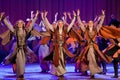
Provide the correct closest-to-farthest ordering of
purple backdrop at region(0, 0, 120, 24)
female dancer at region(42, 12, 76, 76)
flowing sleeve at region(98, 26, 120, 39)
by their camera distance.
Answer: female dancer at region(42, 12, 76, 76), flowing sleeve at region(98, 26, 120, 39), purple backdrop at region(0, 0, 120, 24)

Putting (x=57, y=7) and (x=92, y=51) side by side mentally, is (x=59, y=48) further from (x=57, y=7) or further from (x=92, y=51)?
(x=57, y=7)

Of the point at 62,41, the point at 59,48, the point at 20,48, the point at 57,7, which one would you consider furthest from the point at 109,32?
the point at 57,7

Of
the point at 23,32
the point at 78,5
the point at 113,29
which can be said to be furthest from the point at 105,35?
the point at 78,5

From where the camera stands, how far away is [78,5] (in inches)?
635

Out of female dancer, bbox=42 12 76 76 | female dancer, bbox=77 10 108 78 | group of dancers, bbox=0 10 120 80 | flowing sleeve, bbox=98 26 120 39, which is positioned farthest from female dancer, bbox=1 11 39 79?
flowing sleeve, bbox=98 26 120 39

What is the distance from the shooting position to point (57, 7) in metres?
16.0

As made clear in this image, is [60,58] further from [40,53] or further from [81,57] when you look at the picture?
[40,53]

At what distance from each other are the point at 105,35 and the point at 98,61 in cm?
74

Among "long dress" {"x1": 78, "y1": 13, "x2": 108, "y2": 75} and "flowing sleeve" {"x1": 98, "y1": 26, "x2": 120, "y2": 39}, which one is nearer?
"long dress" {"x1": 78, "y1": 13, "x2": 108, "y2": 75}

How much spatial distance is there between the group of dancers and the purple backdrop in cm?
524

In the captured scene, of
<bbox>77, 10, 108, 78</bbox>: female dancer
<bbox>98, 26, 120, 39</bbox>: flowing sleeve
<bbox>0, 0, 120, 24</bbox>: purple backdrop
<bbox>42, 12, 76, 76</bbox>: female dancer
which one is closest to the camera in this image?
<bbox>42, 12, 76, 76</bbox>: female dancer

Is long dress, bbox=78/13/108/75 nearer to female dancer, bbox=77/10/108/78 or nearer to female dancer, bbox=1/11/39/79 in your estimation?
female dancer, bbox=77/10/108/78

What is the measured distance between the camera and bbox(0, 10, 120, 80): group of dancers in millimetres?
9961

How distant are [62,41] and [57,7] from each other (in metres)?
6.22
